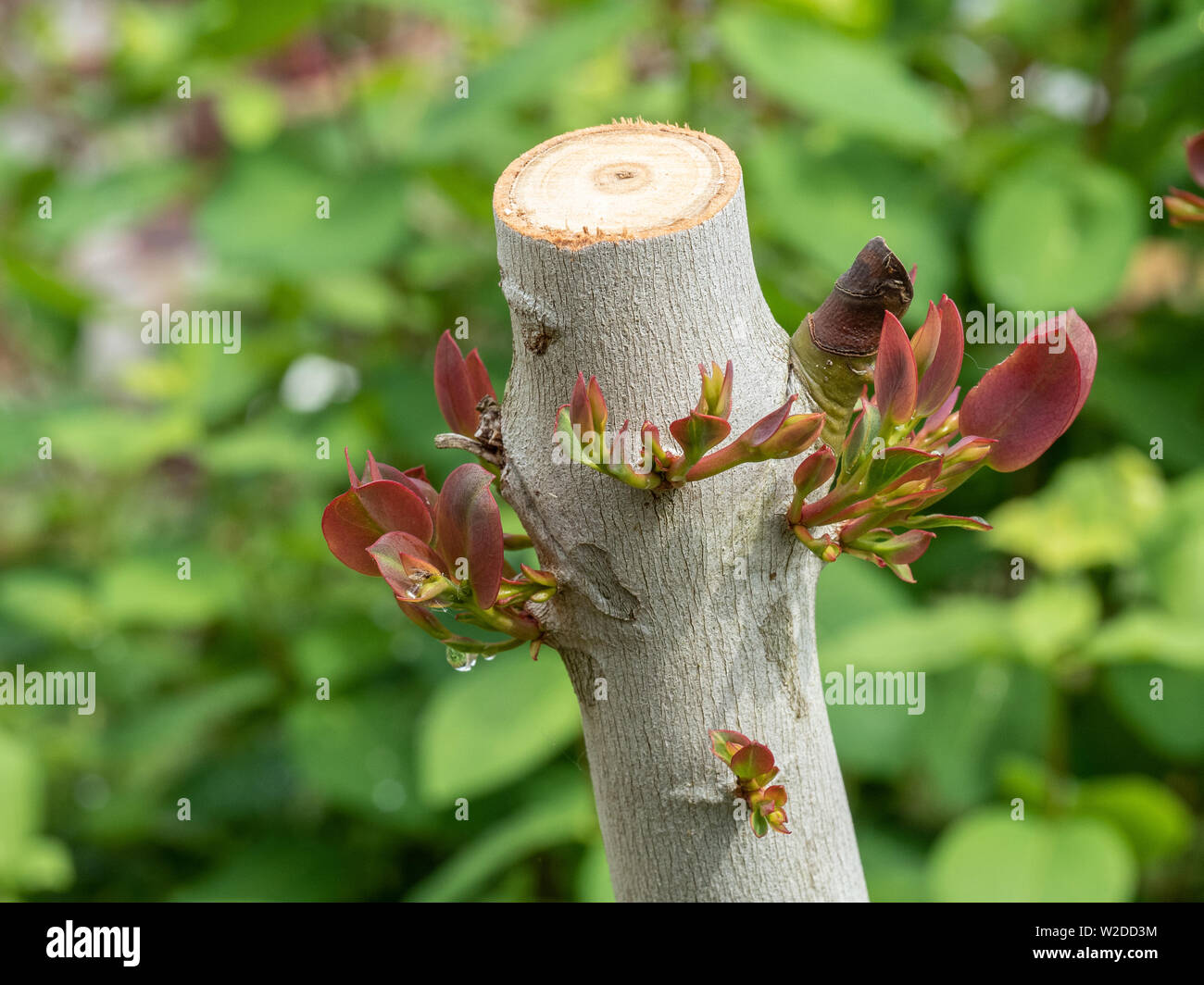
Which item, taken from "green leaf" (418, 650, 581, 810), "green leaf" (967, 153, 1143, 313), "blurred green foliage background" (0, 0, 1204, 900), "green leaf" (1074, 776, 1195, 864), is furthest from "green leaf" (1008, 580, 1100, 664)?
"green leaf" (418, 650, 581, 810)

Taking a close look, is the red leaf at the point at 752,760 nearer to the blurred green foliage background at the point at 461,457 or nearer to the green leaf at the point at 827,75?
the blurred green foliage background at the point at 461,457

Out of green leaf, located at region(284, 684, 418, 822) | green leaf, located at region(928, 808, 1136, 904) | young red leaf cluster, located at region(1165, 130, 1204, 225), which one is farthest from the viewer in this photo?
green leaf, located at region(284, 684, 418, 822)

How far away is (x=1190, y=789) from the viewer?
1389 millimetres

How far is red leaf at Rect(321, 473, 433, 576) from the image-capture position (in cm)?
33

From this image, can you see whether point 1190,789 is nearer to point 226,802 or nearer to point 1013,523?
point 1013,523

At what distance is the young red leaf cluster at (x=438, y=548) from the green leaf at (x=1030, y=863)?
0.70 metres

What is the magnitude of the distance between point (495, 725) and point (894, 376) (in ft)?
2.51

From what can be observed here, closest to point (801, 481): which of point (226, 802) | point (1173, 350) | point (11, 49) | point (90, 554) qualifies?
point (226, 802)

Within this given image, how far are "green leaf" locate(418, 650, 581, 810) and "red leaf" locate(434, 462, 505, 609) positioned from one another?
→ 26.8 inches

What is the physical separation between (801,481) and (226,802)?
113cm

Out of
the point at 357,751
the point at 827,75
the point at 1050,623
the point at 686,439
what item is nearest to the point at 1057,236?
the point at 827,75

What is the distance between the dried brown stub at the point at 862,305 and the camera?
0.34 metres

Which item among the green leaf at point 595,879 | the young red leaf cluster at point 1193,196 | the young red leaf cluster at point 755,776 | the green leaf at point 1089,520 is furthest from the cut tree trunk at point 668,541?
the green leaf at point 1089,520

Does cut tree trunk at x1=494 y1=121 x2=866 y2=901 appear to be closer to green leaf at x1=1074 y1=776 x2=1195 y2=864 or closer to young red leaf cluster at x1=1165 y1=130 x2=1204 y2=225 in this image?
young red leaf cluster at x1=1165 y1=130 x2=1204 y2=225
